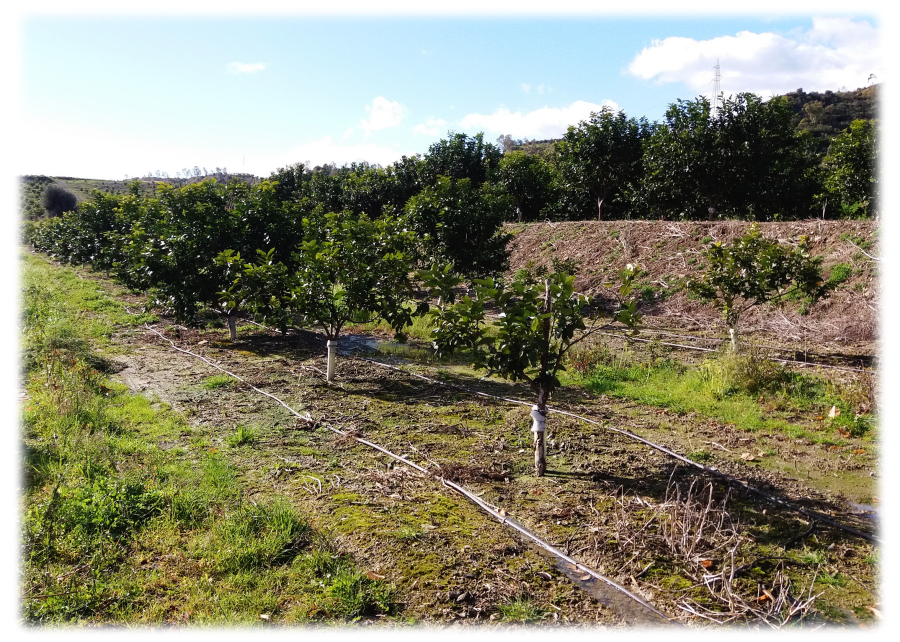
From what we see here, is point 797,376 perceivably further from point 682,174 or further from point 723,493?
point 682,174

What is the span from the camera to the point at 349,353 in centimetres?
1148

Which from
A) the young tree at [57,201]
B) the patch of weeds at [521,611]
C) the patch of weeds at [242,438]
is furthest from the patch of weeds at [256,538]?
the young tree at [57,201]

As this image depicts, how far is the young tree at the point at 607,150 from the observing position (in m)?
23.6

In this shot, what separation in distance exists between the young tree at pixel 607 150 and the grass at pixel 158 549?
70.1 ft

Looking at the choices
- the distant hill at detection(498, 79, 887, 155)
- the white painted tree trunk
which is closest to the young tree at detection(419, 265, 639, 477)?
the white painted tree trunk

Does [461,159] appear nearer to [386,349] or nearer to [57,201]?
[386,349]

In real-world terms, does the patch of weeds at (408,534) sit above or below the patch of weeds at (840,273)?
below

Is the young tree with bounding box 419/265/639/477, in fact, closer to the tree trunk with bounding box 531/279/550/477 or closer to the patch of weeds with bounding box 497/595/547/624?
the tree trunk with bounding box 531/279/550/477

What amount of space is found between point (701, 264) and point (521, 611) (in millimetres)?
14960

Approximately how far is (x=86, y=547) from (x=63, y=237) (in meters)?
33.3

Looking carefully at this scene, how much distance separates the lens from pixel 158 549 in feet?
13.6

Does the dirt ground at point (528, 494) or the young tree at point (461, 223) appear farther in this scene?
the young tree at point (461, 223)

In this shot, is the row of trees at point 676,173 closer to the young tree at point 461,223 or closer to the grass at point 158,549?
the young tree at point 461,223

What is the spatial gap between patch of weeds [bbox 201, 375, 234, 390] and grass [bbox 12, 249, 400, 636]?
2114 mm
